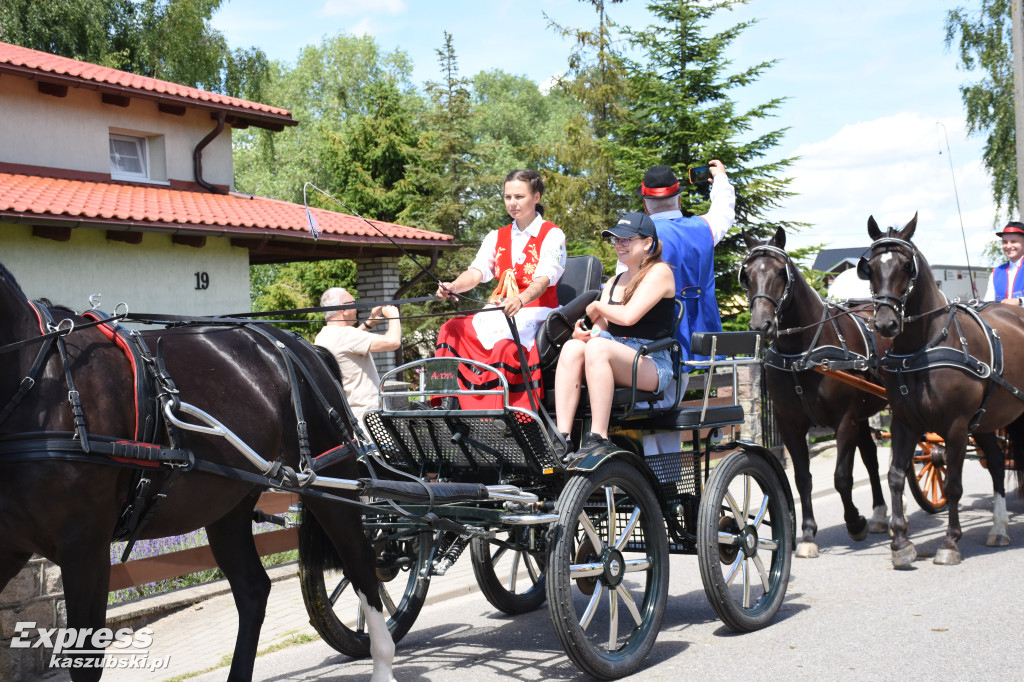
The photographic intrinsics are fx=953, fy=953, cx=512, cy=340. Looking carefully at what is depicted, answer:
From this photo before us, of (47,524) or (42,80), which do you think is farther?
(42,80)

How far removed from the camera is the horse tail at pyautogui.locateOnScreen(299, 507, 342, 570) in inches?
194

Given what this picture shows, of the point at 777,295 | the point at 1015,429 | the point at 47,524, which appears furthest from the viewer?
the point at 1015,429

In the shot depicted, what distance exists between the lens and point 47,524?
3.54 metres

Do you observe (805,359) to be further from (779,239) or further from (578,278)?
(578,278)

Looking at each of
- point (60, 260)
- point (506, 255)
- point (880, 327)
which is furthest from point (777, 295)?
point (60, 260)

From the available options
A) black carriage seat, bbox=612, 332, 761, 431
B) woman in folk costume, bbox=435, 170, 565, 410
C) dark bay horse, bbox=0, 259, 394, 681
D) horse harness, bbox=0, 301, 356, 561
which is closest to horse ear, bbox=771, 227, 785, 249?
black carriage seat, bbox=612, 332, 761, 431

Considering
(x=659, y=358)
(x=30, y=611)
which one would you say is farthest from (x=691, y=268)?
(x=30, y=611)

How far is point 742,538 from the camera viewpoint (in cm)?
552

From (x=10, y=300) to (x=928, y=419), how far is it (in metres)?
6.16

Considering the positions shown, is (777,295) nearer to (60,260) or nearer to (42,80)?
(60,260)

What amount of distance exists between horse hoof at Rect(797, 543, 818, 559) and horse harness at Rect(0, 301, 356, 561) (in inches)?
186

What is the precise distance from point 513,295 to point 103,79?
40.7 feet

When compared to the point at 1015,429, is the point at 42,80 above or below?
above

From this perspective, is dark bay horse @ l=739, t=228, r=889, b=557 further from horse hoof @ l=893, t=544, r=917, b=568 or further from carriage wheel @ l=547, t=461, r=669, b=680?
carriage wheel @ l=547, t=461, r=669, b=680
